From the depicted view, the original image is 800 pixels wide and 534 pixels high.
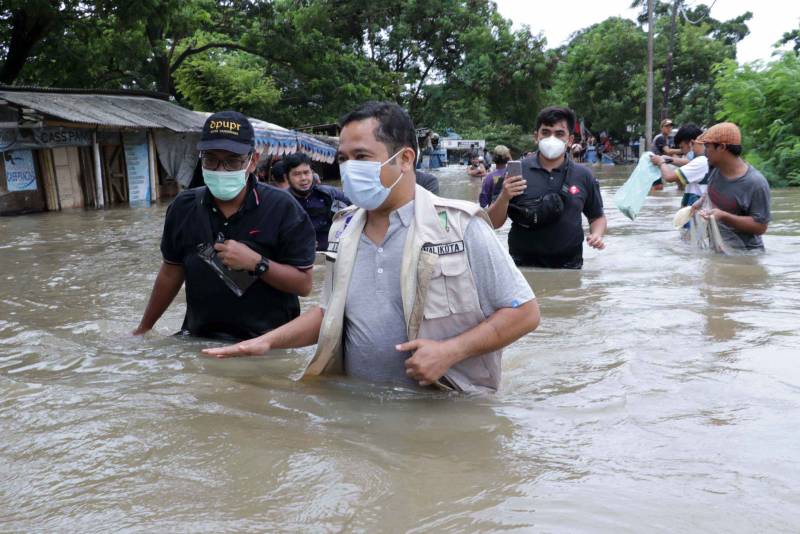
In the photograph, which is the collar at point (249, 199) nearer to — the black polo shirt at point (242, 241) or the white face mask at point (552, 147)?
the black polo shirt at point (242, 241)

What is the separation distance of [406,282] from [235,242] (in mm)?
1219

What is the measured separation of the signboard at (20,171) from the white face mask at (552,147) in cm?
→ 1562

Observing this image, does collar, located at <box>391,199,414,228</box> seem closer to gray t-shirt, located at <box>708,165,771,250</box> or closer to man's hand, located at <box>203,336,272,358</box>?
man's hand, located at <box>203,336,272,358</box>

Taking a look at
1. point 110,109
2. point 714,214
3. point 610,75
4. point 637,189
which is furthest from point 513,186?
point 610,75

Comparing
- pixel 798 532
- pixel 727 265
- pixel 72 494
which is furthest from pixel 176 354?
pixel 727 265

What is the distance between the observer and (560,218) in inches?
249

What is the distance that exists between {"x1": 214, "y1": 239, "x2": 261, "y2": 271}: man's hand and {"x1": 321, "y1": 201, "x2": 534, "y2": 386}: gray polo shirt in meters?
0.84

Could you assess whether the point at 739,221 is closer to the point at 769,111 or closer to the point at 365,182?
the point at 365,182

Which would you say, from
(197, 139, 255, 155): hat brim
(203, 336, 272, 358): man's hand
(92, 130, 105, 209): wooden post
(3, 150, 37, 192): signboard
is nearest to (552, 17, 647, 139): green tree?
(92, 130, 105, 209): wooden post

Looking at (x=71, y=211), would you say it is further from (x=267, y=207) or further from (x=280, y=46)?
(x=267, y=207)

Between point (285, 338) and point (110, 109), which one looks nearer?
point (285, 338)

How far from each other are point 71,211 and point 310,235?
16.9 metres

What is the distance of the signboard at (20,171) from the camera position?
1834cm

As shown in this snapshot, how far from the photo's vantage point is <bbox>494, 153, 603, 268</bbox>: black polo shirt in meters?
6.29
